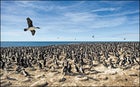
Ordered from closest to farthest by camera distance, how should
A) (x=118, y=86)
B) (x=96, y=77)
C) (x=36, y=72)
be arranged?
(x=118, y=86) < (x=96, y=77) < (x=36, y=72)

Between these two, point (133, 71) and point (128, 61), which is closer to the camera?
point (133, 71)

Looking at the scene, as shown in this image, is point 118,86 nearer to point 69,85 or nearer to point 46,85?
point 69,85

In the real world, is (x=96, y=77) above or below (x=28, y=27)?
below

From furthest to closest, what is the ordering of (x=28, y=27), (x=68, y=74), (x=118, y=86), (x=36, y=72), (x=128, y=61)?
1. (x=128, y=61)
2. (x=36, y=72)
3. (x=68, y=74)
4. (x=118, y=86)
5. (x=28, y=27)

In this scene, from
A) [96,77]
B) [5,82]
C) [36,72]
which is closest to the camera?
[5,82]

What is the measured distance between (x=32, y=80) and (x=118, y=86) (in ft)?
30.3

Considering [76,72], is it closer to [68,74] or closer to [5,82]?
[68,74]

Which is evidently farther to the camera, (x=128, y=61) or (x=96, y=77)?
(x=128, y=61)

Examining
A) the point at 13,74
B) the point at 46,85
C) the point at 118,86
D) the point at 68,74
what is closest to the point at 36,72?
the point at 13,74

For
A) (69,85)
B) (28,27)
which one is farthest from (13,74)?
(28,27)

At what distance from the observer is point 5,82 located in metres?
23.7

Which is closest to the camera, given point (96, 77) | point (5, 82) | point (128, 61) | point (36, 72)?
point (5, 82)

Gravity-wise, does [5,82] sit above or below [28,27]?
below

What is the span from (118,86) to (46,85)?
23.6 feet
